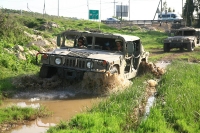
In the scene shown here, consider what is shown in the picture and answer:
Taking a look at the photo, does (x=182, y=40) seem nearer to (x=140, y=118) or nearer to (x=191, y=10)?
(x=140, y=118)

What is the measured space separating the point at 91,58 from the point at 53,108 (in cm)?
176

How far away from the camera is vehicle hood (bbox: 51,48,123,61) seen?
9.08 m

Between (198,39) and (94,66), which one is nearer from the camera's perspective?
(94,66)

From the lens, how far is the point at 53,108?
305 inches

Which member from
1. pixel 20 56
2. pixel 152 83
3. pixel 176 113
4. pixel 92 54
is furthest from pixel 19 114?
pixel 20 56

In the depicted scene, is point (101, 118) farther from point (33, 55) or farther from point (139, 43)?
point (33, 55)

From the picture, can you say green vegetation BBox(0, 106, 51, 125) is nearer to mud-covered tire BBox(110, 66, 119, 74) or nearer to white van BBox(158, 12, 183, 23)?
mud-covered tire BBox(110, 66, 119, 74)

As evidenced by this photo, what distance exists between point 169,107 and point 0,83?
454 cm

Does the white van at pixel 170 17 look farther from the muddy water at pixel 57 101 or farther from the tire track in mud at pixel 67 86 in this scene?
the muddy water at pixel 57 101

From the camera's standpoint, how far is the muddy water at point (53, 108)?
620 centimetres

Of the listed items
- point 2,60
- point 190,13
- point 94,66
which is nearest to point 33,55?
point 2,60

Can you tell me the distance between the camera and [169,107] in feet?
21.7

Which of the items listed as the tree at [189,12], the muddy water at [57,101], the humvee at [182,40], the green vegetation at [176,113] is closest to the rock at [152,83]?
the muddy water at [57,101]

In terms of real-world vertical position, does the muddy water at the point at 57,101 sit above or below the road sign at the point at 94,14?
below
